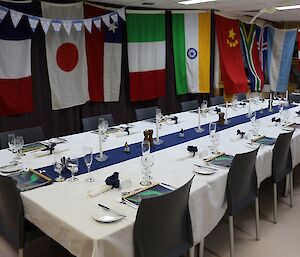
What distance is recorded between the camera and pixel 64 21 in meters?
4.25

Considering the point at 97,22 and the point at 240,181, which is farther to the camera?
the point at 97,22

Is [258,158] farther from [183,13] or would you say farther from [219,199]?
[183,13]

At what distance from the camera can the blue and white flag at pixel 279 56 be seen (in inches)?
314

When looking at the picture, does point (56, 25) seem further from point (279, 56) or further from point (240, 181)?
point (279, 56)

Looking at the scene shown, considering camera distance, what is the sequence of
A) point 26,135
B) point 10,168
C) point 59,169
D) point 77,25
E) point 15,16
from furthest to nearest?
point 77,25 < point 15,16 < point 26,135 < point 10,168 < point 59,169

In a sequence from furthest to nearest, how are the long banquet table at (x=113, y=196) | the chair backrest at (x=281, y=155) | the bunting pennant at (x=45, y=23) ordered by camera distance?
the bunting pennant at (x=45, y=23) < the chair backrest at (x=281, y=155) < the long banquet table at (x=113, y=196)

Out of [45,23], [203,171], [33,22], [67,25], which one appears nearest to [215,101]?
[67,25]

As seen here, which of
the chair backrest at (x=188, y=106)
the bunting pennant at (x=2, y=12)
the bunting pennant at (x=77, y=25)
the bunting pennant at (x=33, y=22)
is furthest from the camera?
the chair backrest at (x=188, y=106)

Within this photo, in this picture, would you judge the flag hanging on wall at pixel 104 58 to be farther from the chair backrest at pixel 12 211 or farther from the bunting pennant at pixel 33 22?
the chair backrest at pixel 12 211

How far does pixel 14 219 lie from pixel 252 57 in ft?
22.0

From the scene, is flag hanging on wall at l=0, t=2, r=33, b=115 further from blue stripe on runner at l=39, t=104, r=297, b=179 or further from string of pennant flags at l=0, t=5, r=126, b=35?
blue stripe on runner at l=39, t=104, r=297, b=179

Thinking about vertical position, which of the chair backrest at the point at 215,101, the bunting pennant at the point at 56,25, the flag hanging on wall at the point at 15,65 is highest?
the bunting pennant at the point at 56,25

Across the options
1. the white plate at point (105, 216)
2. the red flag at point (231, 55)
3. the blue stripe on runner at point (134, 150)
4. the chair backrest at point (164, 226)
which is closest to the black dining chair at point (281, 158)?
the blue stripe on runner at point (134, 150)

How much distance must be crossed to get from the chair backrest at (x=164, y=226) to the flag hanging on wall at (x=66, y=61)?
3.14 m
